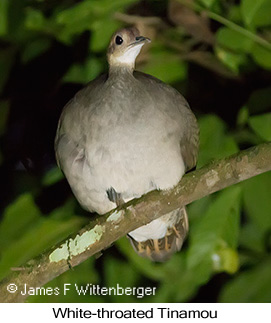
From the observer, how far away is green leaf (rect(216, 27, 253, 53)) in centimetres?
216

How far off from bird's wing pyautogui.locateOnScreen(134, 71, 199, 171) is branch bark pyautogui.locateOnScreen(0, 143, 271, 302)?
0.65ft

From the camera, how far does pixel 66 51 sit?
2.63m

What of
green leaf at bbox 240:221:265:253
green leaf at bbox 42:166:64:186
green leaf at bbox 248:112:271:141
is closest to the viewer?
green leaf at bbox 248:112:271:141

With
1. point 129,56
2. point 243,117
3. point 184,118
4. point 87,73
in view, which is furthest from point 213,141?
point 87,73

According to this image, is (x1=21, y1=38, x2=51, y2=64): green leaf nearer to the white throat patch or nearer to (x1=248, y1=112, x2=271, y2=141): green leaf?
the white throat patch

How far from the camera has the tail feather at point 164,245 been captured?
7.85 ft

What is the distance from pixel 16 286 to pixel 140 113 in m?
0.53

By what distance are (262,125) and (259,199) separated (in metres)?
0.26

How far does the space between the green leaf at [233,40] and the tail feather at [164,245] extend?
22.7 inches

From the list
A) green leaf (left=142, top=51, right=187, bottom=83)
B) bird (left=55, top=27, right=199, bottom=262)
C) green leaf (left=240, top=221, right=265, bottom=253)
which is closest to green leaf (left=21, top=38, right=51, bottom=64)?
green leaf (left=142, top=51, right=187, bottom=83)

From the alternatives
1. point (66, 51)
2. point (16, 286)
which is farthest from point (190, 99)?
point (16, 286)

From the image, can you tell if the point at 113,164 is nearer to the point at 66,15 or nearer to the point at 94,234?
the point at 94,234

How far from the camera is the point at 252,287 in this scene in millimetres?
2469

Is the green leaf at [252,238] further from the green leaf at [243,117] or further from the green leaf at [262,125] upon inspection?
the green leaf at [262,125]
